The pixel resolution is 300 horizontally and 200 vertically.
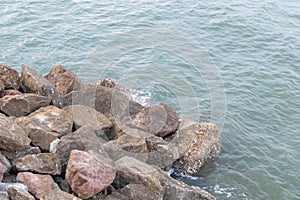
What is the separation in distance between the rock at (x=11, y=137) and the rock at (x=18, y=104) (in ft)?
4.74

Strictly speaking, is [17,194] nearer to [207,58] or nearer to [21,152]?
[21,152]

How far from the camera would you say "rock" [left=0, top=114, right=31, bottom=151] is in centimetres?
934

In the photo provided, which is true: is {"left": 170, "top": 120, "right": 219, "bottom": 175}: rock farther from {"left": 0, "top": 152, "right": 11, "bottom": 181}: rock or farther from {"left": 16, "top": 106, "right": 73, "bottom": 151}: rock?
{"left": 0, "top": 152, "right": 11, "bottom": 181}: rock

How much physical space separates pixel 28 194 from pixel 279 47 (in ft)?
50.7

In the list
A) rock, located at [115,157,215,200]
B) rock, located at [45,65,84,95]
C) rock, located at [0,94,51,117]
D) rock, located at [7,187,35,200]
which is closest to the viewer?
rock, located at [7,187,35,200]

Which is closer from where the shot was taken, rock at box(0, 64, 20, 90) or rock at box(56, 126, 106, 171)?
rock at box(56, 126, 106, 171)

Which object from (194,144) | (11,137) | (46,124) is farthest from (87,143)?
(194,144)

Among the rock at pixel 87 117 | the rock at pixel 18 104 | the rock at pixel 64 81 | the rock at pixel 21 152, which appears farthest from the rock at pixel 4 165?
the rock at pixel 64 81

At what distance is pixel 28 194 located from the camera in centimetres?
811

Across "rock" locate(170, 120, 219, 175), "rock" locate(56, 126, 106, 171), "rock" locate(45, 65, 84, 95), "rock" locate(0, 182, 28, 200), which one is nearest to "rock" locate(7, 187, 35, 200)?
"rock" locate(0, 182, 28, 200)

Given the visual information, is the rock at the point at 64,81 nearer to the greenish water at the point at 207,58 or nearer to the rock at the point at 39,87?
the rock at the point at 39,87

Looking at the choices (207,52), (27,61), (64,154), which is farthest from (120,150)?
(207,52)

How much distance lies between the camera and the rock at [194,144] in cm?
1198

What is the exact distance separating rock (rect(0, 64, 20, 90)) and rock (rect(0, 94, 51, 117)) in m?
1.16
